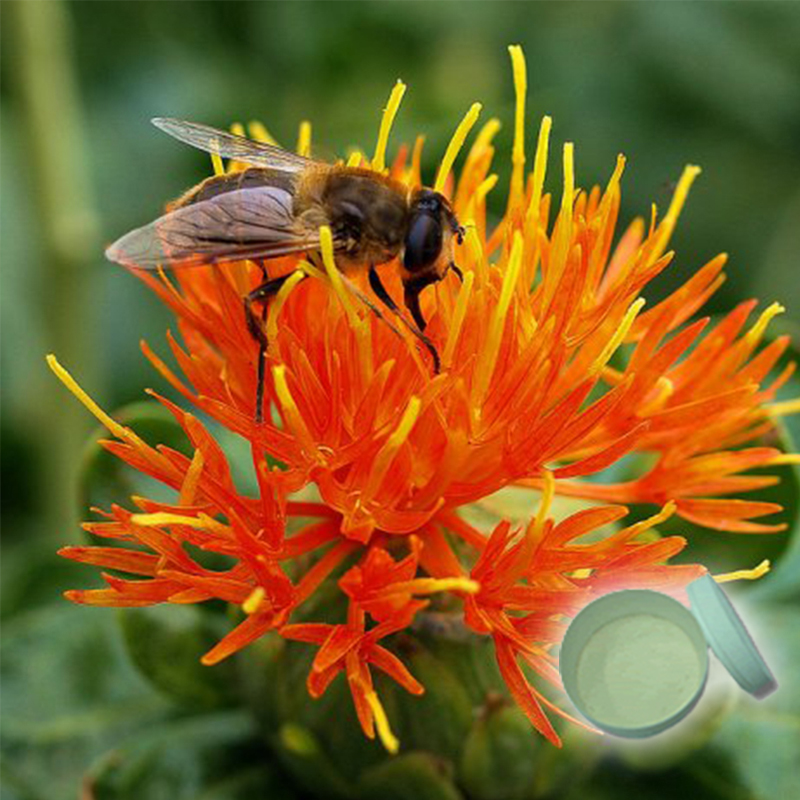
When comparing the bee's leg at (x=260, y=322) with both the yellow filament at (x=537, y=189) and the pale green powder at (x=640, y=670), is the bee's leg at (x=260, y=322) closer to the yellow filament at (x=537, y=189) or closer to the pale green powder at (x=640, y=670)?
the yellow filament at (x=537, y=189)

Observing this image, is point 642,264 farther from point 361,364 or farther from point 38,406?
point 38,406

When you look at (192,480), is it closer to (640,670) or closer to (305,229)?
(305,229)

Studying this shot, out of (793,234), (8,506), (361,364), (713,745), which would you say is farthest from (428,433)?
(793,234)

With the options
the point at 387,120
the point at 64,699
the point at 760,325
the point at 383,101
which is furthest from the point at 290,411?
the point at 383,101

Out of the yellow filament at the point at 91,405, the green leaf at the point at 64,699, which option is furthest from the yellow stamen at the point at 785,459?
the green leaf at the point at 64,699

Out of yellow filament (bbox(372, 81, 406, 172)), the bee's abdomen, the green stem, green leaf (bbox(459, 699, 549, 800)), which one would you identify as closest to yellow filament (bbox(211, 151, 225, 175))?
the bee's abdomen

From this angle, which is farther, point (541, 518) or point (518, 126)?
point (518, 126)
